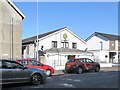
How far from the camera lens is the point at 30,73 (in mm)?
15844

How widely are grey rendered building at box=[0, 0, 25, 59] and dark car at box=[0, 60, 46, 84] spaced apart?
16882mm

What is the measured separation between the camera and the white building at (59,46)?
46944 mm

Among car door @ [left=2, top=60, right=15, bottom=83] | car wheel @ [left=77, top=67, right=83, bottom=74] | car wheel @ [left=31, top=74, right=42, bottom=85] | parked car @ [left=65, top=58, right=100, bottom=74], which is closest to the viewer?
car door @ [left=2, top=60, right=15, bottom=83]

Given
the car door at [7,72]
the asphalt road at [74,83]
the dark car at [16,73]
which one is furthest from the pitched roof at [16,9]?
the car door at [7,72]

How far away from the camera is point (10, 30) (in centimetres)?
3356

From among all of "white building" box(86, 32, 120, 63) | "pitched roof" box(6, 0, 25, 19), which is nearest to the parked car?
"pitched roof" box(6, 0, 25, 19)

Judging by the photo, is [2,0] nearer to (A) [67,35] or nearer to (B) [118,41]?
(A) [67,35]

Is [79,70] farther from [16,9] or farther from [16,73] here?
[16,73]

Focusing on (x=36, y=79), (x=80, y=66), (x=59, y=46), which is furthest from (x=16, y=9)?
(x=36, y=79)

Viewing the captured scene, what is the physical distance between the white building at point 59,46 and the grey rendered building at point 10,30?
38.4ft

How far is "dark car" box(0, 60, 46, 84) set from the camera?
14758 millimetres

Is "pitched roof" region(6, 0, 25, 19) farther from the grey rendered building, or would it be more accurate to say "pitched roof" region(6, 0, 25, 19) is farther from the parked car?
the parked car

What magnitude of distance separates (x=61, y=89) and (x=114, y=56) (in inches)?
1981

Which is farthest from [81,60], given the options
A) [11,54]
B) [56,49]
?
[56,49]
